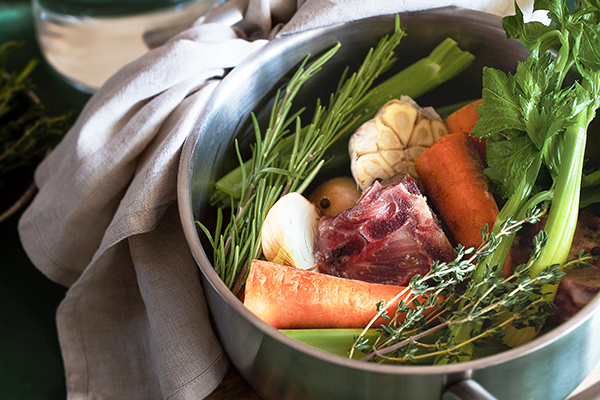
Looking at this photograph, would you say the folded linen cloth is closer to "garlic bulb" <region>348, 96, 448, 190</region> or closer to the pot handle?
"garlic bulb" <region>348, 96, 448, 190</region>

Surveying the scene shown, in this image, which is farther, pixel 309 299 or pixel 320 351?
pixel 309 299

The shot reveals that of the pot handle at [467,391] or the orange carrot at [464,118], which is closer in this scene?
the pot handle at [467,391]

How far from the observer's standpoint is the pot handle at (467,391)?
500 mm

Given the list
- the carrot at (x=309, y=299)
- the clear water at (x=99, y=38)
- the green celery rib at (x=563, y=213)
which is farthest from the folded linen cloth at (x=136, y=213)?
the clear water at (x=99, y=38)

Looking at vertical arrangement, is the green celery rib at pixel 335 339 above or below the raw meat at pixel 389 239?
below

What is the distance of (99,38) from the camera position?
1629 mm

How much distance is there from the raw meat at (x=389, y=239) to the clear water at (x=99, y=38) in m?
1.16

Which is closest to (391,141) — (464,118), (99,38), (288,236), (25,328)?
(464,118)

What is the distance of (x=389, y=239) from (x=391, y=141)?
0.71 ft

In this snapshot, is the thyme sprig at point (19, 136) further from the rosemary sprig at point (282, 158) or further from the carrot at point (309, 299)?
the carrot at point (309, 299)

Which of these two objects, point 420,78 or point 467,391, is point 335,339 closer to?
point 467,391

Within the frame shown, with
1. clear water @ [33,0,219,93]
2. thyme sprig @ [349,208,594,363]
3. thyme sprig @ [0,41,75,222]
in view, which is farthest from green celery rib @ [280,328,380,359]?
clear water @ [33,0,219,93]

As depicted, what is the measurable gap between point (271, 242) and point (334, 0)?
0.47 meters

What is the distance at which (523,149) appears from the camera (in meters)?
0.70
